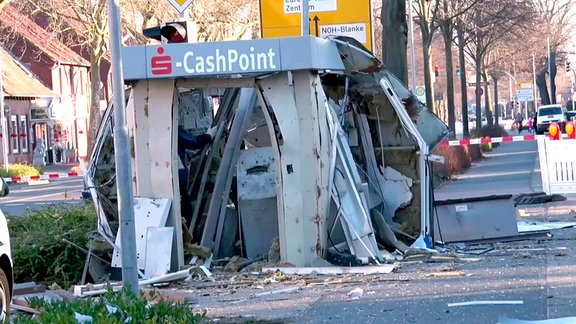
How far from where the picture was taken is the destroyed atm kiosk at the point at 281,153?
1277 cm

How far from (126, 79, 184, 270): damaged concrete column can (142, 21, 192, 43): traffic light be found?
0.65 meters

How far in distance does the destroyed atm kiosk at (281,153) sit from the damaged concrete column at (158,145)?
0.01m

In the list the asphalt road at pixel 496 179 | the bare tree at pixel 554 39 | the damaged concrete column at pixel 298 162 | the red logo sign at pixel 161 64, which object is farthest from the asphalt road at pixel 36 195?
the bare tree at pixel 554 39

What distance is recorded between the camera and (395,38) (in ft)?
83.8

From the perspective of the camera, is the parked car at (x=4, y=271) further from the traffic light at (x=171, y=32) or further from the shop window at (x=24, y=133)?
the shop window at (x=24, y=133)

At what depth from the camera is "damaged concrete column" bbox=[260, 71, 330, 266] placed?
505 inches

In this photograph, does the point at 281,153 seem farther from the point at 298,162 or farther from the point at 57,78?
the point at 57,78

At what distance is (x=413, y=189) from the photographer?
588 inches

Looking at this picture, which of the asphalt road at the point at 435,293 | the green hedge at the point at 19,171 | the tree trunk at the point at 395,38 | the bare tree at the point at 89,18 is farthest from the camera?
the bare tree at the point at 89,18

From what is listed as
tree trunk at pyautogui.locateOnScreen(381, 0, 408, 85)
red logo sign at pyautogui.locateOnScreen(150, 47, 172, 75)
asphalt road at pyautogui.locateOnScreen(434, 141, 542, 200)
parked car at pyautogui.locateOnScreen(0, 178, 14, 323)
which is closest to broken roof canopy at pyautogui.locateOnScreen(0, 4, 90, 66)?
asphalt road at pyautogui.locateOnScreen(434, 141, 542, 200)

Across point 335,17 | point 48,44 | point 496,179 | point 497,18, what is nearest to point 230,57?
point 335,17

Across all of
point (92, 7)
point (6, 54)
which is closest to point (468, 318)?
point (92, 7)

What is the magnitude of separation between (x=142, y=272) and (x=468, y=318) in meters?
4.47

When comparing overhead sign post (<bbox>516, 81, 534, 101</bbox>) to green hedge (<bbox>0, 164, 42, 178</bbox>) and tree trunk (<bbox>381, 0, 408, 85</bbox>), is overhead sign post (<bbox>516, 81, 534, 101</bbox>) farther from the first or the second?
tree trunk (<bbox>381, 0, 408, 85</bbox>)
